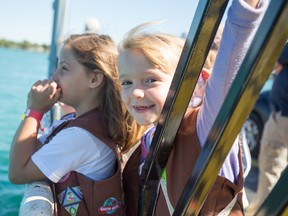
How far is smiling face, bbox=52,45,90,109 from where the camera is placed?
181 cm

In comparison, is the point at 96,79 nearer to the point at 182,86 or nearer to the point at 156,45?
A: the point at 156,45

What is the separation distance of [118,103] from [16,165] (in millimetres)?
532

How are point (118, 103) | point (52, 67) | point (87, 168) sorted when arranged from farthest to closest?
point (52, 67), point (118, 103), point (87, 168)

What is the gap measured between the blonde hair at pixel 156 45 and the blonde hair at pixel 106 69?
35cm

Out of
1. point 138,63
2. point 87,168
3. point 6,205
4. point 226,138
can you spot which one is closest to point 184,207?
point 226,138

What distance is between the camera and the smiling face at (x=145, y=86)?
1.35 metres

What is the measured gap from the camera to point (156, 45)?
4.55 feet

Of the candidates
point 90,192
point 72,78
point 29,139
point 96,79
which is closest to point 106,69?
point 96,79

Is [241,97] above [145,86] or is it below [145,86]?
above

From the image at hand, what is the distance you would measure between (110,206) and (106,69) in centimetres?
64

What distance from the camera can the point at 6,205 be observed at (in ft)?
10.7

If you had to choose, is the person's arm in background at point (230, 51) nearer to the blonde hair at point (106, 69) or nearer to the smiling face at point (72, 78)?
the blonde hair at point (106, 69)

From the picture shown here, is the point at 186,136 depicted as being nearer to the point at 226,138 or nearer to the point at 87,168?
the point at 226,138

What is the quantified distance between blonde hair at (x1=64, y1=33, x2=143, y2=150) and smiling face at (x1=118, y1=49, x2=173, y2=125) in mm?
357
